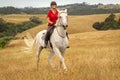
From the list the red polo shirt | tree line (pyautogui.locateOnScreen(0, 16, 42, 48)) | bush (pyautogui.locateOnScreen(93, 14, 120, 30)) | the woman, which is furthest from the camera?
tree line (pyautogui.locateOnScreen(0, 16, 42, 48))

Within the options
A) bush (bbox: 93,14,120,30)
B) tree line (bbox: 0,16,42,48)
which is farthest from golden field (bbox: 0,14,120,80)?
tree line (bbox: 0,16,42,48)

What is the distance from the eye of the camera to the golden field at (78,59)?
903 cm

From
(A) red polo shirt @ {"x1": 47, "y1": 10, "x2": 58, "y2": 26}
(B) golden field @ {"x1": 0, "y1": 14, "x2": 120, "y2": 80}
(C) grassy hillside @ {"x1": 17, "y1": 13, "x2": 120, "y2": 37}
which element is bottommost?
(C) grassy hillside @ {"x1": 17, "y1": 13, "x2": 120, "y2": 37}

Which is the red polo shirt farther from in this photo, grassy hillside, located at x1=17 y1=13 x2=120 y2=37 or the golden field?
grassy hillside, located at x1=17 y1=13 x2=120 y2=37

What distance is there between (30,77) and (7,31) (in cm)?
9225

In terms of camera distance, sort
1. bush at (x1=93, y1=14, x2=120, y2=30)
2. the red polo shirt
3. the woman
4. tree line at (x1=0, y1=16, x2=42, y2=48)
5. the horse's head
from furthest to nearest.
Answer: tree line at (x1=0, y1=16, x2=42, y2=48) → bush at (x1=93, y1=14, x2=120, y2=30) → the red polo shirt → the woman → the horse's head

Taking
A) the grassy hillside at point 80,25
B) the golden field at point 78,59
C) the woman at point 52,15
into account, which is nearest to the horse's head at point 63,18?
the woman at point 52,15

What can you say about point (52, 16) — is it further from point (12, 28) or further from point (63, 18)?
point (12, 28)

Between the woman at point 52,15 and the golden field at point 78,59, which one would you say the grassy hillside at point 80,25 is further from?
the woman at point 52,15

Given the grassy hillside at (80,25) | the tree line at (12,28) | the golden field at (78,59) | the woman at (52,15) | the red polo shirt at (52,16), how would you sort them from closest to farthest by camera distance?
the golden field at (78,59) → the woman at (52,15) → the red polo shirt at (52,16) → the grassy hillside at (80,25) → the tree line at (12,28)

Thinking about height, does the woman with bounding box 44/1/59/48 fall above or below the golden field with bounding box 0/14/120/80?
above

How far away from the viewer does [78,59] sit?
50.4 ft

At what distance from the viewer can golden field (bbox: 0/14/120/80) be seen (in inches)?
355

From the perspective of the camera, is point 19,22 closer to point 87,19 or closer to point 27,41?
point 87,19
